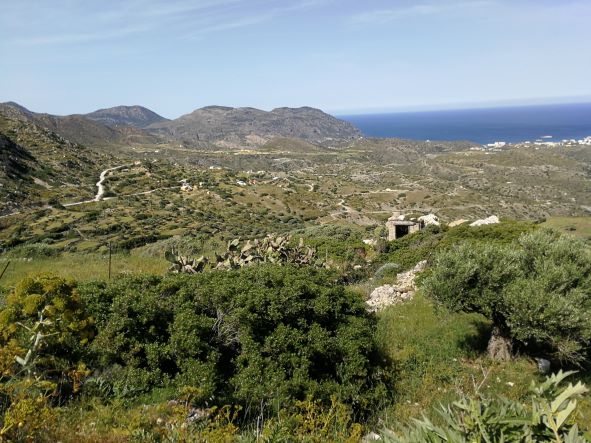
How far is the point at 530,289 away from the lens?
9297 millimetres

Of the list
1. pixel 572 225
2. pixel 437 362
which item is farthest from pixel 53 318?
pixel 572 225

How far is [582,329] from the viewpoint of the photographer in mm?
8898

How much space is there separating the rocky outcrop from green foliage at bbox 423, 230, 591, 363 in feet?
12.8

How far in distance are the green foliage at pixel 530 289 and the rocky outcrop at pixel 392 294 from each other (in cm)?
390

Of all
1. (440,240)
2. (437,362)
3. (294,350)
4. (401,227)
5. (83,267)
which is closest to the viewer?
(294,350)

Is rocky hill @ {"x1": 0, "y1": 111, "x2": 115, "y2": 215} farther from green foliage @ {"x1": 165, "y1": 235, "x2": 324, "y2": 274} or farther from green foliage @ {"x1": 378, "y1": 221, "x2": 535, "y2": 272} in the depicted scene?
green foliage @ {"x1": 378, "y1": 221, "x2": 535, "y2": 272}

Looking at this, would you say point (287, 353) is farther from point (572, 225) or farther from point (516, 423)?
point (572, 225)

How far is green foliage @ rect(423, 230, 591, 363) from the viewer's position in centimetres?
889

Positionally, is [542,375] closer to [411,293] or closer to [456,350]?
[456,350]

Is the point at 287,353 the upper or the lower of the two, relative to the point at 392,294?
upper

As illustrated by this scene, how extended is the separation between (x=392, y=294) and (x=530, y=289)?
612cm

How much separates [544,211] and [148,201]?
90.2m

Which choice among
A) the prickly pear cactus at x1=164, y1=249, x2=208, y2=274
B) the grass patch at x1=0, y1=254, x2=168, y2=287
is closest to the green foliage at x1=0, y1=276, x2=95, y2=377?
the prickly pear cactus at x1=164, y1=249, x2=208, y2=274

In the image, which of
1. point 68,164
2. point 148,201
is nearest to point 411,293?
point 148,201
